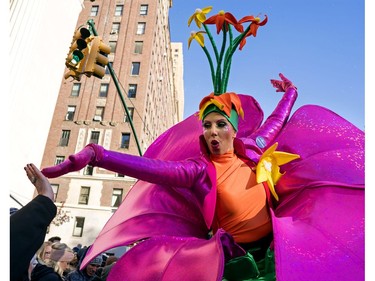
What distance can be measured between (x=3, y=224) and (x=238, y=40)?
1821mm

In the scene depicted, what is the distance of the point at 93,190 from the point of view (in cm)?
2577

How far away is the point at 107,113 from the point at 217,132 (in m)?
27.3

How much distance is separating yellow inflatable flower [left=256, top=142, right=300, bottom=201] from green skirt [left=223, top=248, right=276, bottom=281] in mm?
445

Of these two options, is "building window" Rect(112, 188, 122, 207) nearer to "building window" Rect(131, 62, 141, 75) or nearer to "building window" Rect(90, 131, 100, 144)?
"building window" Rect(90, 131, 100, 144)

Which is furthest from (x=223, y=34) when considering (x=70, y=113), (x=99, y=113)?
(x=70, y=113)

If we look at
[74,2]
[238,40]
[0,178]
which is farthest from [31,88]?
[0,178]

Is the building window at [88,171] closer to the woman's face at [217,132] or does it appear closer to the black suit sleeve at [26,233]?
the woman's face at [217,132]

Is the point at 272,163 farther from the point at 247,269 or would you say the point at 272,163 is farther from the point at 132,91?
the point at 132,91

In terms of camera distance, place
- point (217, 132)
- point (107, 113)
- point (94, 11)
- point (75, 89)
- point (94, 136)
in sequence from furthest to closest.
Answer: point (94, 11) < point (75, 89) < point (107, 113) < point (94, 136) < point (217, 132)

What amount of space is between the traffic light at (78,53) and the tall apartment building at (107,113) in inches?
762

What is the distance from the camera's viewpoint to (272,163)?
2.22 metres

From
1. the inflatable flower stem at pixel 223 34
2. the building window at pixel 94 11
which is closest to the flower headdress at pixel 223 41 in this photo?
the inflatable flower stem at pixel 223 34

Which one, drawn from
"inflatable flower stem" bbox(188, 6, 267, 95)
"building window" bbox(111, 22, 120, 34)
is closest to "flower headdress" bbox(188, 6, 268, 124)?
"inflatable flower stem" bbox(188, 6, 267, 95)
